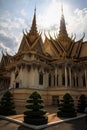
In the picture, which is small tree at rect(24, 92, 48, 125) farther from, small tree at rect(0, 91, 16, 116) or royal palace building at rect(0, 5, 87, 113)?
royal palace building at rect(0, 5, 87, 113)

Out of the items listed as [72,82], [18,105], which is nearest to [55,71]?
[72,82]

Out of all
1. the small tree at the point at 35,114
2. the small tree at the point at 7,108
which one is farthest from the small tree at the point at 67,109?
the small tree at the point at 7,108

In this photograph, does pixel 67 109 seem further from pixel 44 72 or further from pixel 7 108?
pixel 44 72

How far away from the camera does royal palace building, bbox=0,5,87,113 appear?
2316 centimetres

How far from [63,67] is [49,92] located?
5.04 metres

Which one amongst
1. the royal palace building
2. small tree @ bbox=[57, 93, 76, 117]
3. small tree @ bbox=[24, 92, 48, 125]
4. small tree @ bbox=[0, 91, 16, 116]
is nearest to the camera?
small tree @ bbox=[24, 92, 48, 125]

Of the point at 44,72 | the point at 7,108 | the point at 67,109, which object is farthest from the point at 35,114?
the point at 44,72

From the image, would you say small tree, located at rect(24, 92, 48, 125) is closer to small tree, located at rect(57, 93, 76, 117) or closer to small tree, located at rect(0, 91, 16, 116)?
small tree, located at rect(57, 93, 76, 117)

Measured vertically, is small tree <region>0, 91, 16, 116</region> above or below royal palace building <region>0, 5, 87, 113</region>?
below

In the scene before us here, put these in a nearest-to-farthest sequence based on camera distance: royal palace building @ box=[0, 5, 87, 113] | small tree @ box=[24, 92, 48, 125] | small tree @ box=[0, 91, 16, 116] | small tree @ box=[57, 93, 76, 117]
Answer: small tree @ box=[24, 92, 48, 125] < small tree @ box=[57, 93, 76, 117] < small tree @ box=[0, 91, 16, 116] < royal palace building @ box=[0, 5, 87, 113]

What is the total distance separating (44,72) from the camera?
2558cm

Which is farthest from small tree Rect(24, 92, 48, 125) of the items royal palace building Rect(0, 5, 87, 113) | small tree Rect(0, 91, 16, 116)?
royal palace building Rect(0, 5, 87, 113)

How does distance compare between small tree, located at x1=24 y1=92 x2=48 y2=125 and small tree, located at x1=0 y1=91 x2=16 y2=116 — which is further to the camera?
small tree, located at x1=0 y1=91 x2=16 y2=116

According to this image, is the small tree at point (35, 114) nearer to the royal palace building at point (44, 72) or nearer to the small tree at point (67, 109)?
the small tree at point (67, 109)
